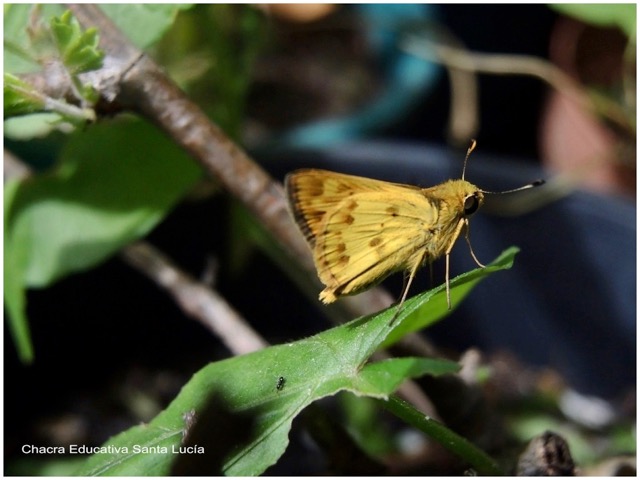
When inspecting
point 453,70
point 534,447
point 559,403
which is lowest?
point 559,403

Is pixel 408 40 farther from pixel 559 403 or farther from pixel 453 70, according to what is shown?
pixel 559 403

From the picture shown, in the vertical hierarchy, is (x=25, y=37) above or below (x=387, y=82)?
above

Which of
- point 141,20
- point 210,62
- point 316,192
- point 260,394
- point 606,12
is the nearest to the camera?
point 260,394

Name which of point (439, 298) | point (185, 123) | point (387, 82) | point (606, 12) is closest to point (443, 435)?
point (439, 298)

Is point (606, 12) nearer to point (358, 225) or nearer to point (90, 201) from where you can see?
point (358, 225)

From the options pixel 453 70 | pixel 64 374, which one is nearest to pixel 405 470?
pixel 64 374

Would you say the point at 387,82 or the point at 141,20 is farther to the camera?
the point at 387,82

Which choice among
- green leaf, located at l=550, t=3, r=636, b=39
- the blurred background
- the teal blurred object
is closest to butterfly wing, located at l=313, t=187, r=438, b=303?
the blurred background
